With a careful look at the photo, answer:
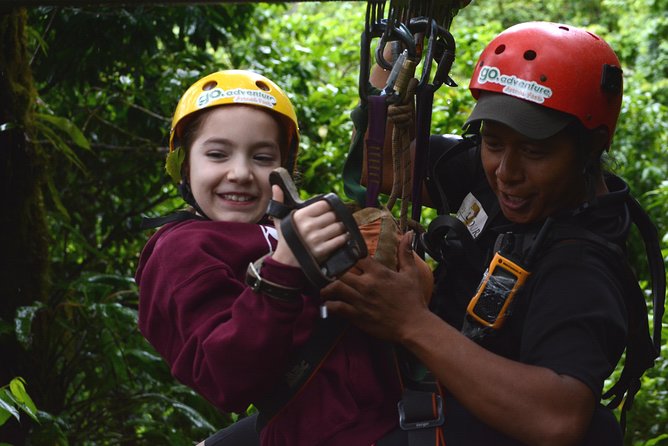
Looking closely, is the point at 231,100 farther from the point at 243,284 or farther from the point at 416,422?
the point at 416,422

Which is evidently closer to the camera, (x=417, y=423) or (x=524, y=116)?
(x=417, y=423)

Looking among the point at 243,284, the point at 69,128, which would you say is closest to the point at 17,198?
the point at 69,128

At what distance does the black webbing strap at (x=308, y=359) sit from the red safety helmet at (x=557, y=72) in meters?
0.85

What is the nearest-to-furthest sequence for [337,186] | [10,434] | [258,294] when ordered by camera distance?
[258,294], [10,434], [337,186]

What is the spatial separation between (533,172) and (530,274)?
1.01 feet

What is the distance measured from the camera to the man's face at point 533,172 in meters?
2.50

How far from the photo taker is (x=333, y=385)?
2.34 m

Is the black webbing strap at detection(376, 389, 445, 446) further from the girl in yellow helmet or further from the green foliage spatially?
the green foliage

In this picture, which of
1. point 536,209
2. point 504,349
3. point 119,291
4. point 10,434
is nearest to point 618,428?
point 504,349

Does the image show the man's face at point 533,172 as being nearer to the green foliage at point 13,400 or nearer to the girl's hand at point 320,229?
the girl's hand at point 320,229

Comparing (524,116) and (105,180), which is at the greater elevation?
(105,180)

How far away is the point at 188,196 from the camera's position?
2.74 m

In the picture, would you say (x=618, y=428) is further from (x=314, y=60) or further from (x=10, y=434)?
(x=314, y=60)

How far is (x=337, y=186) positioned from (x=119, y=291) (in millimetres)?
1619
